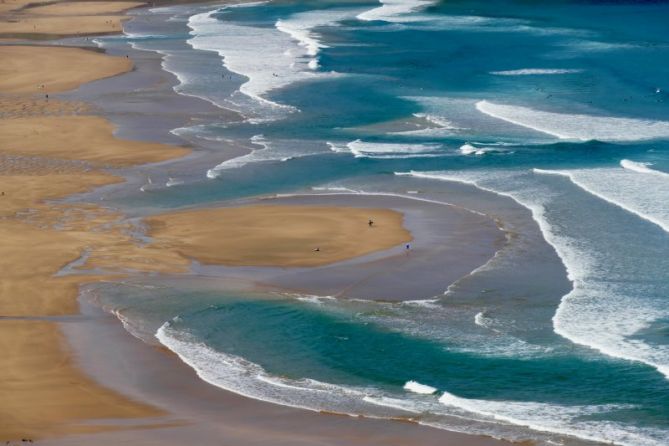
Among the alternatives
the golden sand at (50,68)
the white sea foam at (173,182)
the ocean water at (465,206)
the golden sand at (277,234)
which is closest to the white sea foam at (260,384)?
the ocean water at (465,206)

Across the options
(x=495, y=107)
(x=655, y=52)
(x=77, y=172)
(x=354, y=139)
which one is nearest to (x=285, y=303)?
(x=77, y=172)

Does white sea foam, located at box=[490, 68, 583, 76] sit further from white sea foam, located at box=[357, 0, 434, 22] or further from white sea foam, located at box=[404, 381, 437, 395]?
white sea foam, located at box=[404, 381, 437, 395]

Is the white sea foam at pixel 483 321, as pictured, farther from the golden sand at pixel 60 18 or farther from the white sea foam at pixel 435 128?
the golden sand at pixel 60 18

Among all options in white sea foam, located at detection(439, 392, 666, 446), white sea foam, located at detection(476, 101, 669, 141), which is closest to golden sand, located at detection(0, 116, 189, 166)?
white sea foam, located at detection(476, 101, 669, 141)

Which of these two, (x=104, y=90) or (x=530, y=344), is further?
(x=104, y=90)

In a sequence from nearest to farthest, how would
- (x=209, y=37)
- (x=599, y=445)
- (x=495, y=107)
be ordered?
(x=599, y=445) < (x=495, y=107) < (x=209, y=37)

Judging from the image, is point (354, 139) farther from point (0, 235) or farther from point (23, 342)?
point (23, 342)
